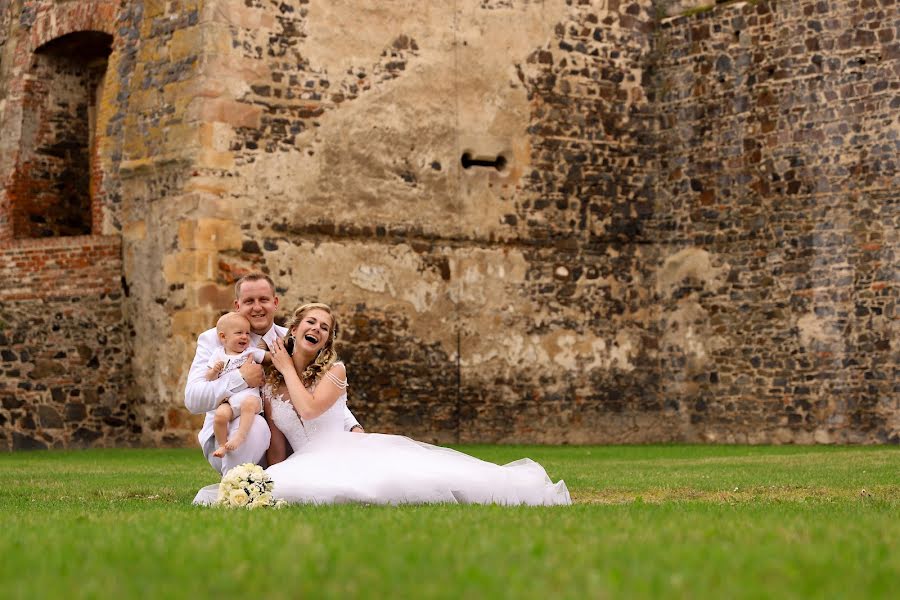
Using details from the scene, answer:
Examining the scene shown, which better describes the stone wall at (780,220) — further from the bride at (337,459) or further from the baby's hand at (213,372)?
the baby's hand at (213,372)

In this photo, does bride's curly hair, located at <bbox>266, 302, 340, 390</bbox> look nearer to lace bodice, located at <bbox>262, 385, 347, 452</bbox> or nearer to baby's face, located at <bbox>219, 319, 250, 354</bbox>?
lace bodice, located at <bbox>262, 385, 347, 452</bbox>

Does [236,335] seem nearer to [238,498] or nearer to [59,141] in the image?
[238,498]

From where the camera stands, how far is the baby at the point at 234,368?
8.45m

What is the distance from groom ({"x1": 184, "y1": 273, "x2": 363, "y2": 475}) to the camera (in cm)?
852

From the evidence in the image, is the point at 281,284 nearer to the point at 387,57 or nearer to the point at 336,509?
the point at 387,57

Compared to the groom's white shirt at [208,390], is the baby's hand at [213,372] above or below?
above

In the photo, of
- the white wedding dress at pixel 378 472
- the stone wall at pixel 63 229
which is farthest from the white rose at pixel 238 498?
the stone wall at pixel 63 229

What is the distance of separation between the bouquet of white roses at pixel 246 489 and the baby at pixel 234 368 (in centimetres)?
67

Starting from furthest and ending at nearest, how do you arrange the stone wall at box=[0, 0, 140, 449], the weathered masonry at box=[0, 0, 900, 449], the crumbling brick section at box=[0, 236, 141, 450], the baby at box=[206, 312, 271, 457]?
1. the weathered masonry at box=[0, 0, 900, 449]
2. the stone wall at box=[0, 0, 140, 449]
3. the crumbling brick section at box=[0, 236, 141, 450]
4. the baby at box=[206, 312, 271, 457]

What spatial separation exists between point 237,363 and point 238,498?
1.25 meters

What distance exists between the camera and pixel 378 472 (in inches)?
320

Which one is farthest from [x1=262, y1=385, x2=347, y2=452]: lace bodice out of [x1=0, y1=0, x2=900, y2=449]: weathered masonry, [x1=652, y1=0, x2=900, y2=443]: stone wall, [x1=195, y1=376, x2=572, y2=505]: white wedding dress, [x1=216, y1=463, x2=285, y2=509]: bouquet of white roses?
[x1=652, y1=0, x2=900, y2=443]: stone wall

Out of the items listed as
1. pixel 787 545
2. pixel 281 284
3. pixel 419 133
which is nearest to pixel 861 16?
pixel 419 133

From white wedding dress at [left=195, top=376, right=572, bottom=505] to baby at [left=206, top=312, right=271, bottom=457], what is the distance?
0.69 ft
